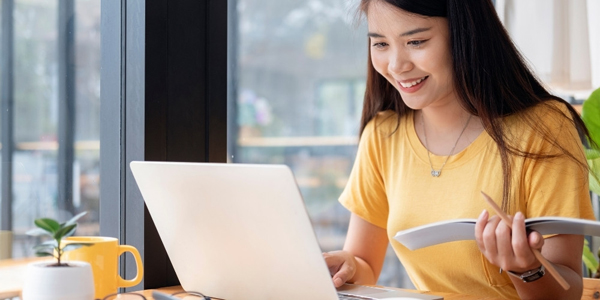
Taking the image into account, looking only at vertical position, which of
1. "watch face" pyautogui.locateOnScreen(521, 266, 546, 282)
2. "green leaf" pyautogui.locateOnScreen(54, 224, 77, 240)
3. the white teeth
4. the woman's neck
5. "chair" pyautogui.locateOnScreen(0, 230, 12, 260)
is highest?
the white teeth

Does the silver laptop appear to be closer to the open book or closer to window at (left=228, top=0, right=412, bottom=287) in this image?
the open book

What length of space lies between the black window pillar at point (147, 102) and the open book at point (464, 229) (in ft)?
1.55

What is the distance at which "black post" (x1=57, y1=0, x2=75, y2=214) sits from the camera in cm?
110

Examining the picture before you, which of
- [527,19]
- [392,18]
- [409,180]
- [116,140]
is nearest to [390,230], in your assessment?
[409,180]

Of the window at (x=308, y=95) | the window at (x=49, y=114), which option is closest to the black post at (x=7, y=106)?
the window at (x=49, y=114)

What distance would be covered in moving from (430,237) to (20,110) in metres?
0.67

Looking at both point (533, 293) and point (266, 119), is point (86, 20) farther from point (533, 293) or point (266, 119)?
point (266, 119)

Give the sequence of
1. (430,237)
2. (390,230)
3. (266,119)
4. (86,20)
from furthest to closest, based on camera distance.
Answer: (266,119)
(390,230)
(86,20)
(430,237)

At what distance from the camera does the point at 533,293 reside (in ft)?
3.33

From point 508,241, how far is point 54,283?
60cm

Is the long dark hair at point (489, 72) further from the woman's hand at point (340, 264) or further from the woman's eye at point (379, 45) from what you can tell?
the woman's hand at point (340, 264)

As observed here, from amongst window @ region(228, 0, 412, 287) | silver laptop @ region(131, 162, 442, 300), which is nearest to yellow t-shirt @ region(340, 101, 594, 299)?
silver laptop @ region(131, 162, 442, 300)

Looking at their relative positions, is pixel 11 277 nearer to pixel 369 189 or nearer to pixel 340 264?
pixel 340 264

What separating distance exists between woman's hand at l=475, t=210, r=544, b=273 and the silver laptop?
0.38ft
